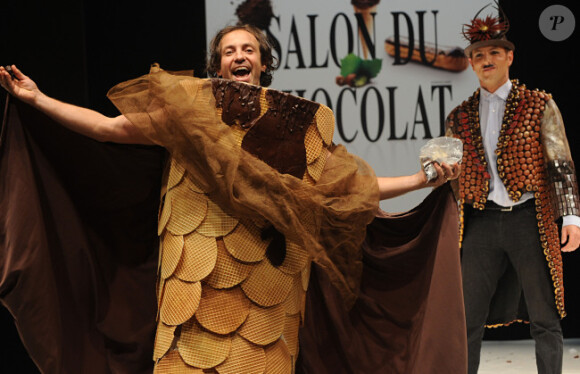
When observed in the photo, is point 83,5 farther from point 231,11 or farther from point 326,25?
point 326,25

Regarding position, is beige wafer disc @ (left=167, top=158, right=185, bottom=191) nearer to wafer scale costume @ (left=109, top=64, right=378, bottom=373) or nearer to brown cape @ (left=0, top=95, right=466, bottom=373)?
wafer scale costume @ (left=109, top=64, right=378, bottom=373)

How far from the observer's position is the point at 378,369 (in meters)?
2.52

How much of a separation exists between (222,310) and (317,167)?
51 cm

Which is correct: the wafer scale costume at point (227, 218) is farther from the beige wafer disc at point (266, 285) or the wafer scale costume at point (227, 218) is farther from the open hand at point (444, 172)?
the open hand at point (444, 172)

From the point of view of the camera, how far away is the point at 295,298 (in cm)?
212

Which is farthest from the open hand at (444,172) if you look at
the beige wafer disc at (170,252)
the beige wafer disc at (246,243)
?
the beige wafer disc at (170,252)

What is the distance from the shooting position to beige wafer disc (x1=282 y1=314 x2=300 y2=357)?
2.10m

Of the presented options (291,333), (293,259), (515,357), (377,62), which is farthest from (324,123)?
(515,357)

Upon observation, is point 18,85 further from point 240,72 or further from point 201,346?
point 201,346

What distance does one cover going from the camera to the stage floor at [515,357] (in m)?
4.05

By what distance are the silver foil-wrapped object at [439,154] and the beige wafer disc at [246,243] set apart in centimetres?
57

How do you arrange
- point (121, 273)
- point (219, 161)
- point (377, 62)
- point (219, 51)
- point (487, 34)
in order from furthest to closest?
1. point (377, 62)
2. point (487, 34)
3. point (121, 273)
4. point (219, 51)
5. point (219, 161)

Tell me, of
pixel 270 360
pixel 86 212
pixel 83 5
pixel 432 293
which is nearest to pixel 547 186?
pixel 432 293

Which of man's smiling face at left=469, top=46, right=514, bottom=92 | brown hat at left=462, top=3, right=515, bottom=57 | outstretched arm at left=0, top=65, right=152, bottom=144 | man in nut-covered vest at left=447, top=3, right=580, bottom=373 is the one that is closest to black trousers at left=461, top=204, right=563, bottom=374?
man in nut-covered vest at left=447, top=3, right=580, bottom=373
